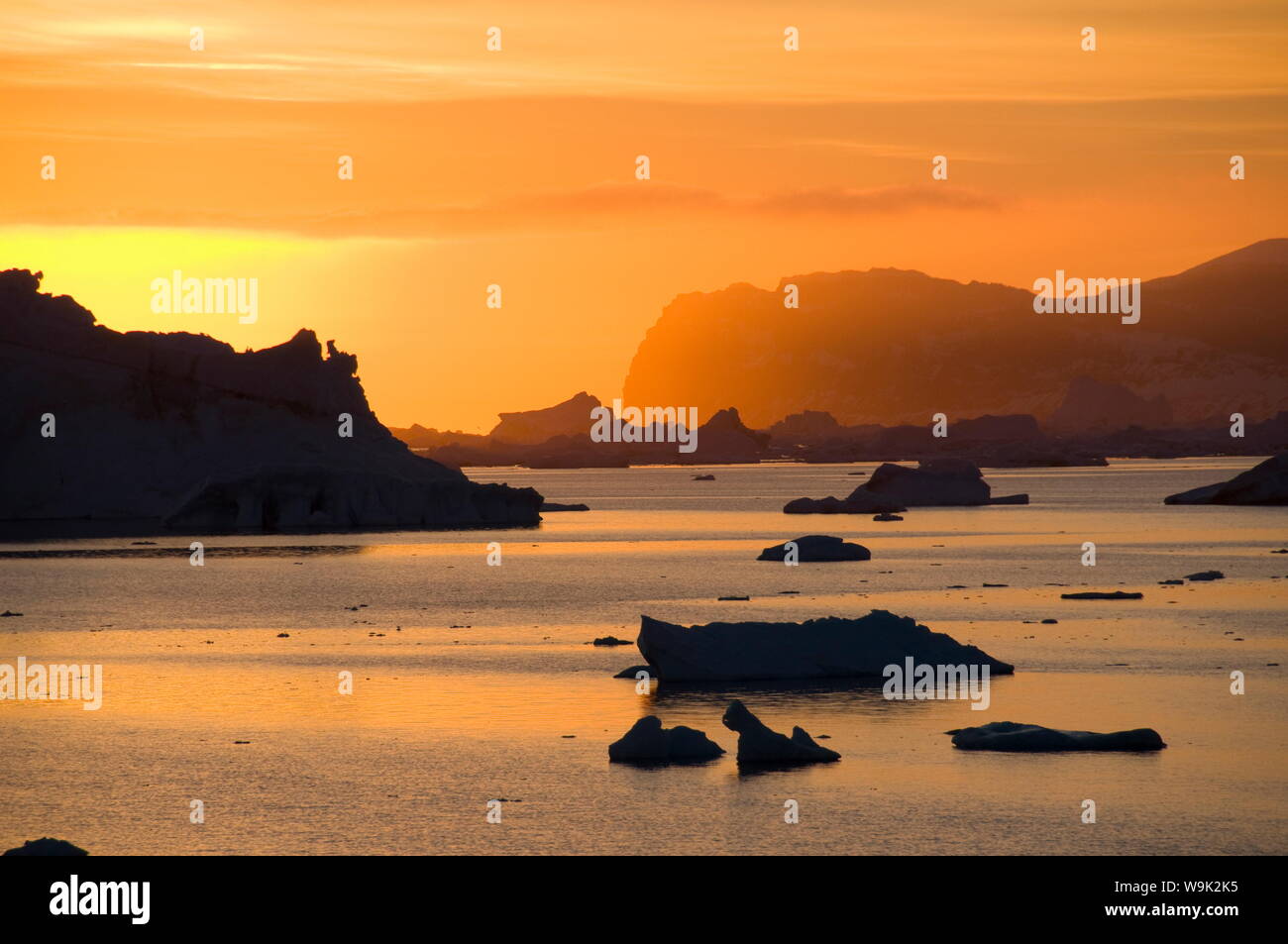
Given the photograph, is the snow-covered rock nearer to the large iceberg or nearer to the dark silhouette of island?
the dark silhouette of island

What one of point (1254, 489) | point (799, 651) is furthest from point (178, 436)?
point (1254, 489)

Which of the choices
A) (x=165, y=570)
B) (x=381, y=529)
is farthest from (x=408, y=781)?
(x=381, y=529)

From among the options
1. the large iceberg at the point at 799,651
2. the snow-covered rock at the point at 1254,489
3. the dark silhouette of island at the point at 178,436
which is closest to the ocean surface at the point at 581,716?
the large iceberg at the point at 799,651

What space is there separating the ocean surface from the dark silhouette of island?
606 inches

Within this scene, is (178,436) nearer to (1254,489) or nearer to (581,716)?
(581,716)

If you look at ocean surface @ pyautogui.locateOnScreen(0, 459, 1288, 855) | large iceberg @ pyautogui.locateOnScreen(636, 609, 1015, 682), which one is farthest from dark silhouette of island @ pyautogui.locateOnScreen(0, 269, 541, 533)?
large iceberg @ pyautogui.locateOnScreen(636, 609, 1015, 682)

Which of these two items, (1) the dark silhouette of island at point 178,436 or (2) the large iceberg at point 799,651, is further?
(1) the dark silhouette of island at point 178,436

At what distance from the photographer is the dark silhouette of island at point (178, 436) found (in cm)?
7400

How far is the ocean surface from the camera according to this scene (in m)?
17.8

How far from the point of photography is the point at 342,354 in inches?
3162

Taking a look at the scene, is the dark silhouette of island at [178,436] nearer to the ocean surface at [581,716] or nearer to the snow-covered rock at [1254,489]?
the ocean surface at [581,716]

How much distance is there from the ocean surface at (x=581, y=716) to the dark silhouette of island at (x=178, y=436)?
15395mm

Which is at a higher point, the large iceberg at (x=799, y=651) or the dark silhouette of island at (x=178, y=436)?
the dark silhouette of island at (x=178, y=436)

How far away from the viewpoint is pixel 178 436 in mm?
75875
